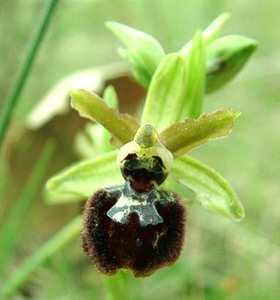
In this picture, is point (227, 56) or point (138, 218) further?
point (227, 56)

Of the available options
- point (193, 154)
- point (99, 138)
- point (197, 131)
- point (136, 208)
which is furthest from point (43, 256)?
point (193, 154)

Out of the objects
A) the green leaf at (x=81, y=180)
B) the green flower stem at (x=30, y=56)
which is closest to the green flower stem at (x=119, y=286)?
the green leaf at (x=81, y=180)

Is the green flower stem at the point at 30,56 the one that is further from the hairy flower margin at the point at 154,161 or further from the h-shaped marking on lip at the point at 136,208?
the h-shaped marking on lip at the point at 136,208


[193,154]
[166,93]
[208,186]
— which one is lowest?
[193,154]

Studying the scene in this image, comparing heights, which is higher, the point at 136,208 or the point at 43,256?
the point at 136,208

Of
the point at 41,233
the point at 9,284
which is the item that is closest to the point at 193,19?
the point at 41,233

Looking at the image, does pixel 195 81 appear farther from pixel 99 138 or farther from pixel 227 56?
pixel 99 138

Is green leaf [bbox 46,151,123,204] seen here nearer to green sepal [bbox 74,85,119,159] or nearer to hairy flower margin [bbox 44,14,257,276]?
hairy flower margin [bbox 44,14,257,276]
